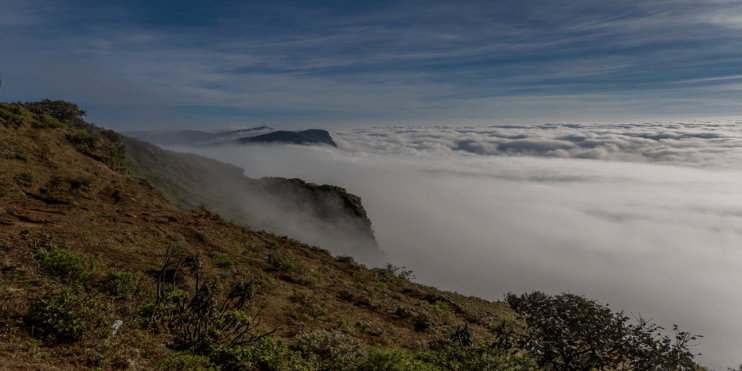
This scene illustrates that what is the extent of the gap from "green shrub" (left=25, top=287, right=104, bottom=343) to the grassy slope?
0.09m

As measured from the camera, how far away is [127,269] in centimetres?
1032

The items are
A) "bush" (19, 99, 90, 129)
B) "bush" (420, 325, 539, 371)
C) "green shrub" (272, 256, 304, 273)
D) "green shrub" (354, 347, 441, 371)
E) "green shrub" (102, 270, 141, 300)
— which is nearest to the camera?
Result: "bush" (420, 325, 539, 371)

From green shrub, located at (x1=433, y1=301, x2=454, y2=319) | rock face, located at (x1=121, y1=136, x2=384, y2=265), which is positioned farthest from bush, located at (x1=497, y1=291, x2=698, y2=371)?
rock face, located at (x1=121, y1=136, x2=384, y2=265)

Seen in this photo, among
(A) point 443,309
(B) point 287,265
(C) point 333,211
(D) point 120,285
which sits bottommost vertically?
(A) point 443,309

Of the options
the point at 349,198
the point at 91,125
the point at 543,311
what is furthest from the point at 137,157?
the point at 543,311

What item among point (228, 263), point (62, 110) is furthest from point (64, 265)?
point (62, 110)

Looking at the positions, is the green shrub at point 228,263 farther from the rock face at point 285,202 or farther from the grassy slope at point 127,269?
the rock face at point 285,202

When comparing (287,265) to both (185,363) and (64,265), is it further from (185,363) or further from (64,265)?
(185,363)

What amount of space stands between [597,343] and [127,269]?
40.7 feet

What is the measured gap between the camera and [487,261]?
557 ft

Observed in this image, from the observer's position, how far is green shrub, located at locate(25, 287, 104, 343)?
593 centimetres

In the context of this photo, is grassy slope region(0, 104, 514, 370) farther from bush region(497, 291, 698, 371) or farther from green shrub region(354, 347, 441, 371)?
bush region(497, 291, 698, 371)

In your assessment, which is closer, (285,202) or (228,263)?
(228,263)

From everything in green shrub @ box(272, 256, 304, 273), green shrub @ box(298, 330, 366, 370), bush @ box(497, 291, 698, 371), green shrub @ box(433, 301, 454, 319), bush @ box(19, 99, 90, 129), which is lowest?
green shrub @ box(433, 301, 454, 319)
